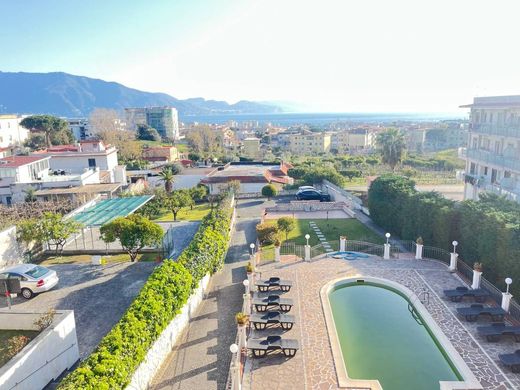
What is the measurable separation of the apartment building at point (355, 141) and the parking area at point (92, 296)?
14100cm

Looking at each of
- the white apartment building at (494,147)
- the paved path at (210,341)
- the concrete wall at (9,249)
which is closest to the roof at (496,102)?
the white apartment building at (494,147)

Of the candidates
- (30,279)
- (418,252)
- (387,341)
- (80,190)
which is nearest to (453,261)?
(418,252)

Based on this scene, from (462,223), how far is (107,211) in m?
22.9

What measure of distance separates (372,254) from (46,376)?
59.6 ft

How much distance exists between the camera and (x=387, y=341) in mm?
14586

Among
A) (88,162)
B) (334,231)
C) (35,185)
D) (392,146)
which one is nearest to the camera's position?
(334,231)

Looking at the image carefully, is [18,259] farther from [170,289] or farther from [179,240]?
[170,289]

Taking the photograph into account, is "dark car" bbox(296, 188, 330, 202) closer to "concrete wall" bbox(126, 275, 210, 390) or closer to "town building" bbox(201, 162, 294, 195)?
"town building" bbox(201, 162, 294, 195)

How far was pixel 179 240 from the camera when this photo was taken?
87.1 ft

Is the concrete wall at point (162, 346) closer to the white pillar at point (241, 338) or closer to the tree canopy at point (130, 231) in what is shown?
the white pillar at point (241, 338)

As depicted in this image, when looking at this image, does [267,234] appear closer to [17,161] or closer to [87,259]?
[87,259]

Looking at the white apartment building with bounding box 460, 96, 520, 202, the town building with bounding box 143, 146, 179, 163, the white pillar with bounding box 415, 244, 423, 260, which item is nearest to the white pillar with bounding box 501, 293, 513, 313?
the white pillar with bounding box 415, 244, 423, 260

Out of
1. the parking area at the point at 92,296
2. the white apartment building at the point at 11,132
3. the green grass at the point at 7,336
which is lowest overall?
the parking area at the point at 92,296

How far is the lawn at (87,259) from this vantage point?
22297 mm
